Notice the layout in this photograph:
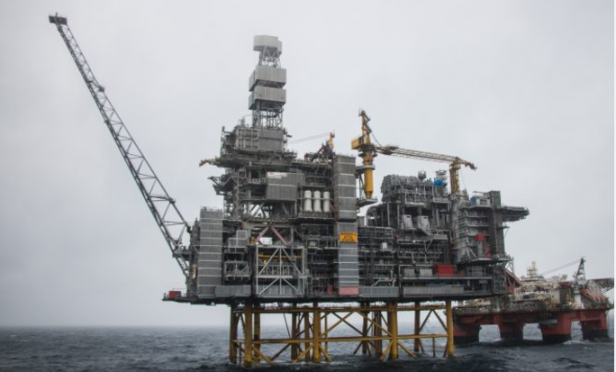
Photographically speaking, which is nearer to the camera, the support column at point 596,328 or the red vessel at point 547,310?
the red vessel at point 547,310

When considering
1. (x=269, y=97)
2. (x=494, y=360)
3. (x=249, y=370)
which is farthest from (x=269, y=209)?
(x=494, y=360)

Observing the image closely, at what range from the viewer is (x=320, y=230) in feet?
170

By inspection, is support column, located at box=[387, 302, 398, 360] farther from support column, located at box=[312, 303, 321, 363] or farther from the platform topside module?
support column, located at box=[312, 303, 321, 363]

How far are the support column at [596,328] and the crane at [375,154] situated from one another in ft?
104

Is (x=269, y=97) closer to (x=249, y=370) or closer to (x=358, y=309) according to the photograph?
(x=358, y=309)

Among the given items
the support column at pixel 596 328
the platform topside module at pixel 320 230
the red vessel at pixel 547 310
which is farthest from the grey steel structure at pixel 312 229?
the support column at pixel 596 328

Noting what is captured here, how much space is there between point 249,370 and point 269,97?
85.6ft

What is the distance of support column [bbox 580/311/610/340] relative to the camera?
3157 inches

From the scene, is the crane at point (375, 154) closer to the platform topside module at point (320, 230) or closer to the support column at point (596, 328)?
the platform topside module at point (320, 230)

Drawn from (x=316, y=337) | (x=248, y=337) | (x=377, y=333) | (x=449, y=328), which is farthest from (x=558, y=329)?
(x=248, y=337)

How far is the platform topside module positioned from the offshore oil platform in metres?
0.11

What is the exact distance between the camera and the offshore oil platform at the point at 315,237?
4853cm

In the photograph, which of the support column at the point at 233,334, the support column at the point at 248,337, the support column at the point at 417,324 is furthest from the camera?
the support column at the point at 417,324

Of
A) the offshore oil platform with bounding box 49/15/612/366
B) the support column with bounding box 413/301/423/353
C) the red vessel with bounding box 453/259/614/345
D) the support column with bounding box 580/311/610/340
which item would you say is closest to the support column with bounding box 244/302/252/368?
the offshore oil platform with bounding box 49/15/612/366
